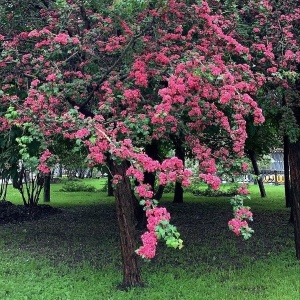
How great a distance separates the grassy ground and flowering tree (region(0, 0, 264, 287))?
685 millimetres

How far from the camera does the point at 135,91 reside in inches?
194

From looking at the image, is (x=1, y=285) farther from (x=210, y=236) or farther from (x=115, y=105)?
(x=210, y=236)

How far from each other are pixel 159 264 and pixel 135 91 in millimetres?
3312

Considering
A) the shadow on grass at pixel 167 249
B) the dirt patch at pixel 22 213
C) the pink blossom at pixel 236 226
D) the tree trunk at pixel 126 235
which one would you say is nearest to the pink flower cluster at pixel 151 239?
the pink blossom at pixel 236 226

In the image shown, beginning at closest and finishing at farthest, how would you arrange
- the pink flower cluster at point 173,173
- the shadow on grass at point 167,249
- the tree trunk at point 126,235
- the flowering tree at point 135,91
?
the pink flower cluster at point 173,173 → the flowering tree at point 135,91 → the tree trunk at point 126,235 → the shadow on grass at point 167,249

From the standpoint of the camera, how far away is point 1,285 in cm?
602

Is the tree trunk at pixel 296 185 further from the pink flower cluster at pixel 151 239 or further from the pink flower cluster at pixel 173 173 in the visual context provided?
the pink flower cluster at pixel 151 239

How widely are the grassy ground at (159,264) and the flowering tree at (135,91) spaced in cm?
69

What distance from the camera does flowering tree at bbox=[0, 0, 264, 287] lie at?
13.3 ft

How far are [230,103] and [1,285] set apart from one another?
13.0 ft

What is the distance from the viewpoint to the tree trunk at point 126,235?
5.81 m

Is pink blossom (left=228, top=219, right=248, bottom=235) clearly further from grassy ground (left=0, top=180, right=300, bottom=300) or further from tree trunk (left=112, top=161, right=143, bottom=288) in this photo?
tree trunk (left=112, top=161, right=143, bottom=288)

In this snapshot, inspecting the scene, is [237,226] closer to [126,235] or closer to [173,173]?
[173,173]

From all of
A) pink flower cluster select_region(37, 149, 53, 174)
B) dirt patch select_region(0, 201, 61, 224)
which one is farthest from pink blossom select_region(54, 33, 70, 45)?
dirt patch select_region(0, 201, 61, 224)
